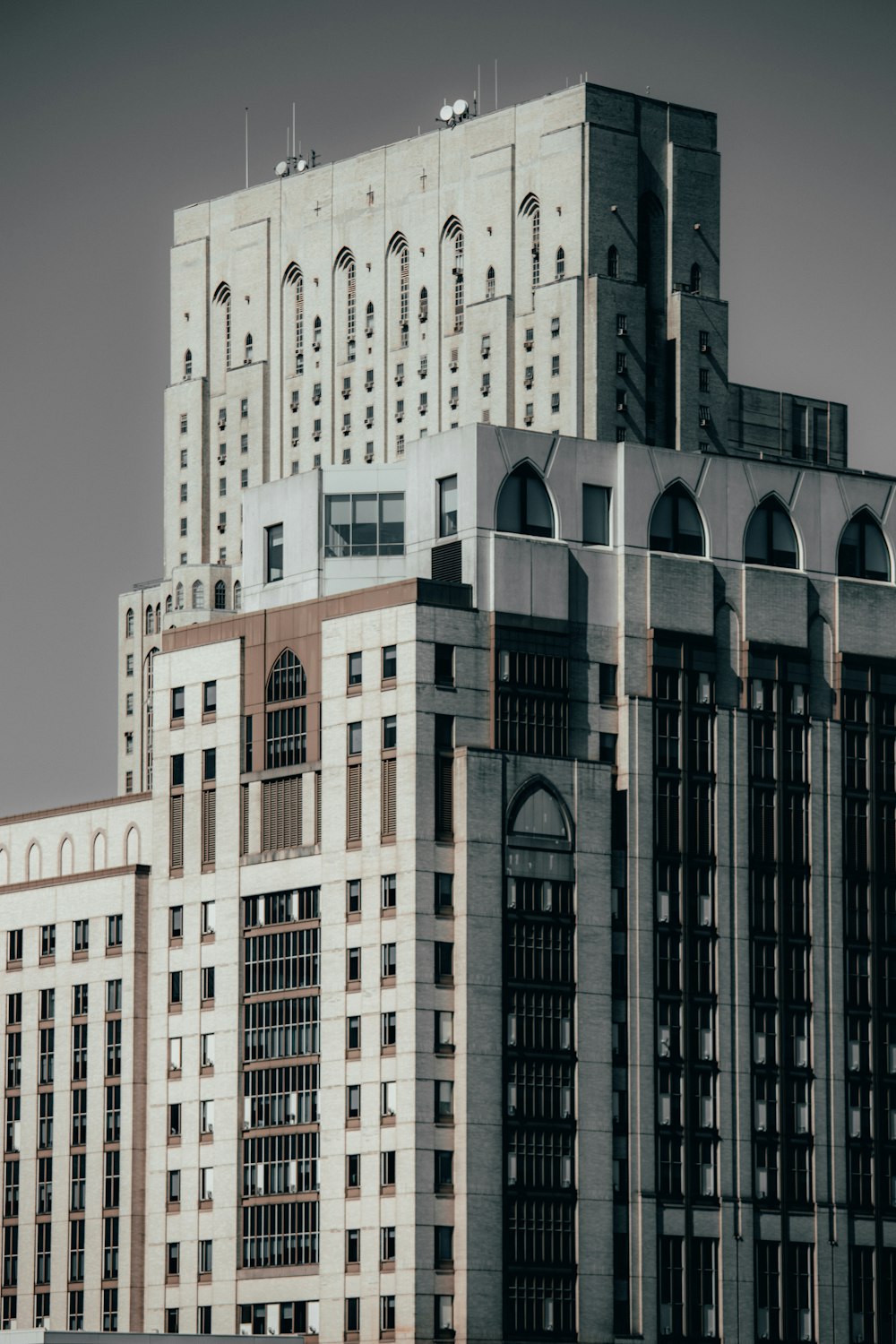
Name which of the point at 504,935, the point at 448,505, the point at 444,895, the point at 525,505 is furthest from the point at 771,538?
the point at 444,895

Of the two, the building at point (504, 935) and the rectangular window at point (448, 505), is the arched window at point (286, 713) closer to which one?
the building at point (504, 935)

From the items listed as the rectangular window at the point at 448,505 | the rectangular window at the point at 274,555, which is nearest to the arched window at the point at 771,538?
the rectangular window at the point at 448,505

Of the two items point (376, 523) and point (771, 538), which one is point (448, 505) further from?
point (771, 538)

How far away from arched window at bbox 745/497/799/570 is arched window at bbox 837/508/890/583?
3195 millimetres

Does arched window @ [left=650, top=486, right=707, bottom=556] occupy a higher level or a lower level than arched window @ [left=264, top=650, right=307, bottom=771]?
higher

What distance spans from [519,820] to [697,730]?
44.5 feet

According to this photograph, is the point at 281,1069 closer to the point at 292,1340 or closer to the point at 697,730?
the point at 292,1340

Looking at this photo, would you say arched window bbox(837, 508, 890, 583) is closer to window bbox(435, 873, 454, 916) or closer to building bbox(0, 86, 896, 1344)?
building bbox(0, 86, 896, 1344)

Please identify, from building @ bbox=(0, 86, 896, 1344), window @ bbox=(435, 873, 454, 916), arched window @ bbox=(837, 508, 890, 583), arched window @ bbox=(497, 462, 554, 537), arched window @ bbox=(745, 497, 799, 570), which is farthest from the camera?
arched window @ bbox=(837, 508, 890, 583)

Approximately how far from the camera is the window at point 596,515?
179750mm

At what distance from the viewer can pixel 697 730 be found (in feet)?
589

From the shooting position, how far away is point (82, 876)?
18988 centimetres

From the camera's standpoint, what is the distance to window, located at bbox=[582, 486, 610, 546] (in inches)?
7077

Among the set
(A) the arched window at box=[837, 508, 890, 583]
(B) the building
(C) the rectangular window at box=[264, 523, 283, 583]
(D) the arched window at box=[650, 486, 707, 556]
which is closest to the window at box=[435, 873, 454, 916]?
(B) the building
